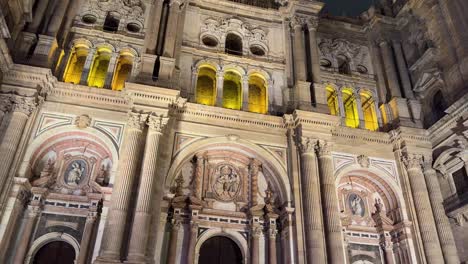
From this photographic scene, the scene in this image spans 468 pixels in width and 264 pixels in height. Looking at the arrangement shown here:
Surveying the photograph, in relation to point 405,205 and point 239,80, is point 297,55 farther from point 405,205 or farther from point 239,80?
point 405,205

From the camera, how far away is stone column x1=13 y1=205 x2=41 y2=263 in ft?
44.7

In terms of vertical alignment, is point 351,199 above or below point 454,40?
below

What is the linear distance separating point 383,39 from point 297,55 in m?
5.75

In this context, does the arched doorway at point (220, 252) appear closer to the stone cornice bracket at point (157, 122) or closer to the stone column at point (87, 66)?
the stone cornice bracket at point (157, 122)

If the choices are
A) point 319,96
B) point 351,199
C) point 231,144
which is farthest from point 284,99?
point 351,199

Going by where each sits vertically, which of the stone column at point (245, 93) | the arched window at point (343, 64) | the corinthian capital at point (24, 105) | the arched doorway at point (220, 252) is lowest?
the arched doorway at point (220, 252)

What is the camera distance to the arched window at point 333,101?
20092mm

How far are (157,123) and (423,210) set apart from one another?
11.5 meters

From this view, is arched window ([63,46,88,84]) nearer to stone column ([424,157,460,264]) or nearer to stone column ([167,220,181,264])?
stone column ([167,220,181,264])

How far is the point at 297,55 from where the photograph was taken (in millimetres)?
19688

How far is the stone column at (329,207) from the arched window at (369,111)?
432cm

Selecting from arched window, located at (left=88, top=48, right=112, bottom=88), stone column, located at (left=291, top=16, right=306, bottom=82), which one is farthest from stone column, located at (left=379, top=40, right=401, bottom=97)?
arched window, located at (left=88, top=48, right=112, bottom=88)

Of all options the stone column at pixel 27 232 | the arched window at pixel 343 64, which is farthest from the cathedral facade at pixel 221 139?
the arched window at pixel 343 64

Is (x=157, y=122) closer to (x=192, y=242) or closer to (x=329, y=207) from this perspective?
(x=192, y=242)
